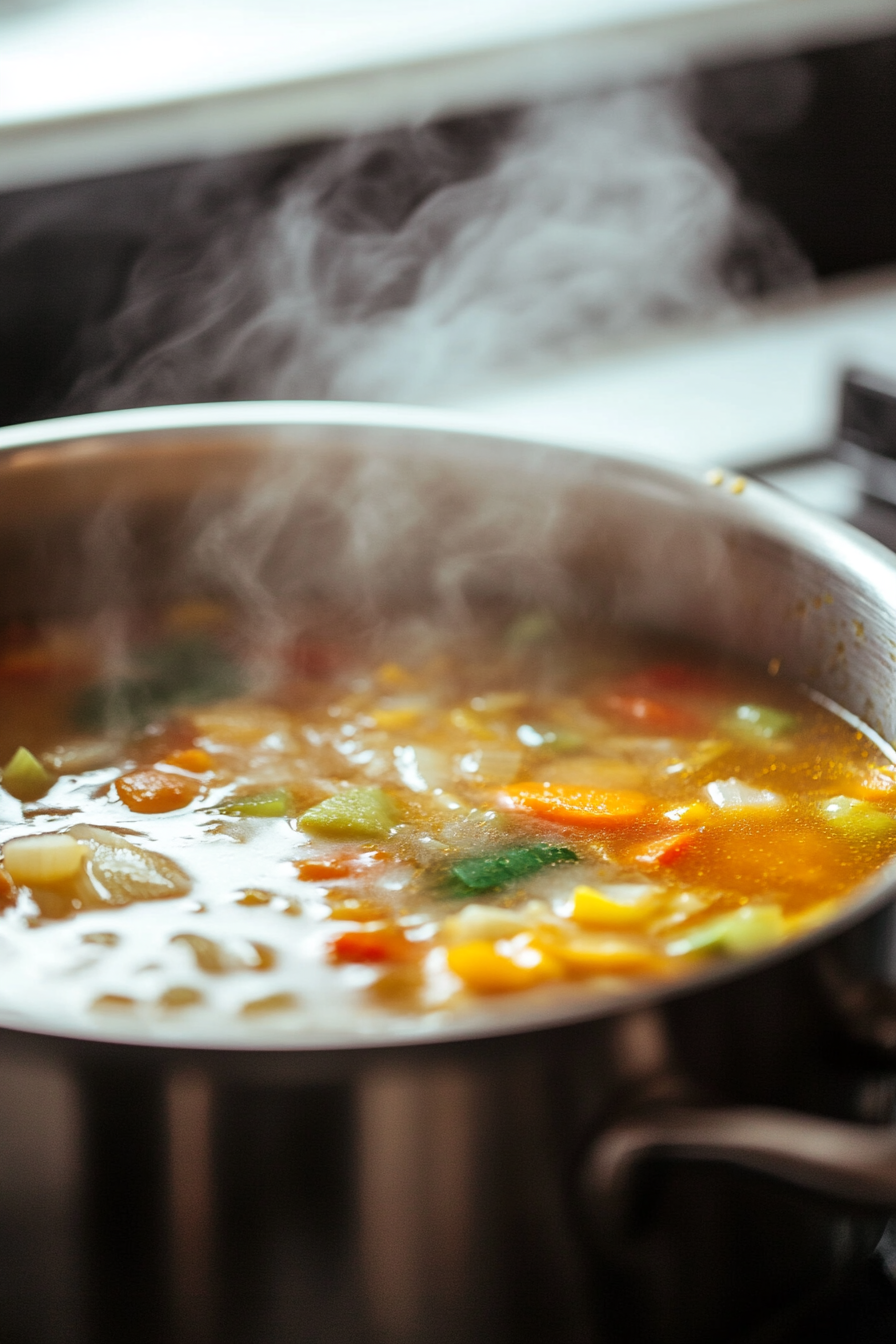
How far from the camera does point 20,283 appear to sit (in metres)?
1.83

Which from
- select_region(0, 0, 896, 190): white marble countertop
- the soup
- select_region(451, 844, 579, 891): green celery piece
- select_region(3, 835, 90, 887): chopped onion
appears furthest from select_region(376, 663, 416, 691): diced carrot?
select_region(0, 0, 896, 190): white marble countertop

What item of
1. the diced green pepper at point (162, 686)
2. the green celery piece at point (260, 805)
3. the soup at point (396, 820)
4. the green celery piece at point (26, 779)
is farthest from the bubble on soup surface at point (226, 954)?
the diced green pepper at point (162, 686)

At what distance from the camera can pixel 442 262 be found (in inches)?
87.0

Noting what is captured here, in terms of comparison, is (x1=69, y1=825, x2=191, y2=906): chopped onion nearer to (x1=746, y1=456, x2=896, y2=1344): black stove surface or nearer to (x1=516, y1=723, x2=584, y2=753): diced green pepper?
(x1=516, y1=723, x2=584, y2=753): diced green pepper

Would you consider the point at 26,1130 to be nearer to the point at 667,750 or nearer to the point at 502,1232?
the point at 502,1232

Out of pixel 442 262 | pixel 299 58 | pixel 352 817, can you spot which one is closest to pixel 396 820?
pixel 352 817

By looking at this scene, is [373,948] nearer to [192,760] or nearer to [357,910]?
[357,910]

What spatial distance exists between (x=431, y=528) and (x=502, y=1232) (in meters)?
0.95

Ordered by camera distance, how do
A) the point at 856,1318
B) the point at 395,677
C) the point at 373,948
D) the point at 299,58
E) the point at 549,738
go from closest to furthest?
the point at 856,1318
the point at 373,948
the point at 549,738
the point at 395,677
the point at 299,58

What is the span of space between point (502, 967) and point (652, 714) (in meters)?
0.56

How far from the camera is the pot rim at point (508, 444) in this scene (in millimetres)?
645

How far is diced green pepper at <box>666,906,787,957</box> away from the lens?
2.98 feet

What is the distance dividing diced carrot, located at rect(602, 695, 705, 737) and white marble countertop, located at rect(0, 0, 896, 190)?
0.99m

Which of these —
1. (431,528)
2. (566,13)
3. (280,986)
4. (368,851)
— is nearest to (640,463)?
(431,528)
